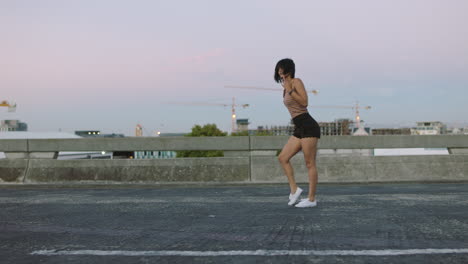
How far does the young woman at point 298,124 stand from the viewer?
5074mm

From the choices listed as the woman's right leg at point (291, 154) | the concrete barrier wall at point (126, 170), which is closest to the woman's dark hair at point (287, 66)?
the woman's right leg at point (291, 154)

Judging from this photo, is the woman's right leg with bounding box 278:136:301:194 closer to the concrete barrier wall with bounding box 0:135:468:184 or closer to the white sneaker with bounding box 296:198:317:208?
the white sneaker with bounding box 296:198:317:208

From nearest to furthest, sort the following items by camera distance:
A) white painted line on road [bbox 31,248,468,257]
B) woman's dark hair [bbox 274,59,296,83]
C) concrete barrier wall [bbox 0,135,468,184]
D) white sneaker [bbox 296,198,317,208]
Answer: white painted line on road [bbox 31,248,468,257] < white sneaker [bbox 296,198,317,208] < woman's dark hair [bbox 274,59,296,83] < concrete barrier wall [bbox 0,135,468,184]

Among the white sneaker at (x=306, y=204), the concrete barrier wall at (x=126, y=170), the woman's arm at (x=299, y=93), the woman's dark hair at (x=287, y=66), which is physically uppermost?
the woman's dark hair at (x=287, y=66)

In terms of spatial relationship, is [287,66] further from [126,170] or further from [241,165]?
[126,170]

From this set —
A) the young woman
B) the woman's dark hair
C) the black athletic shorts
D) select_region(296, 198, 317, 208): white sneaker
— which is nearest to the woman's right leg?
the young woman

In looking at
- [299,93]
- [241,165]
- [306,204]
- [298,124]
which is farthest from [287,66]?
[241,165]

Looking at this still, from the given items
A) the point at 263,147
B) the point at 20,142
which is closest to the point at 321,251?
the point at 263,147

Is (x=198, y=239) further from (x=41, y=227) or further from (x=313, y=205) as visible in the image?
(x=313, y=205)

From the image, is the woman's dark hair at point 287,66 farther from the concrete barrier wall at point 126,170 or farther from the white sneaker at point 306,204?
the concrete barrier wall at point 126,170

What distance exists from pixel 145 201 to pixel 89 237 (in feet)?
7.08

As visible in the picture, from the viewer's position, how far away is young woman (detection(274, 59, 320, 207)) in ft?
16.6

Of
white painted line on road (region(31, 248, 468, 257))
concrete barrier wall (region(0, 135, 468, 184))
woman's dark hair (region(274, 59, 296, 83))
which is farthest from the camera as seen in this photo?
concrete barrier wall (region(0, 135, 468, 184))

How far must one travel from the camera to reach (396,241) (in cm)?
316
